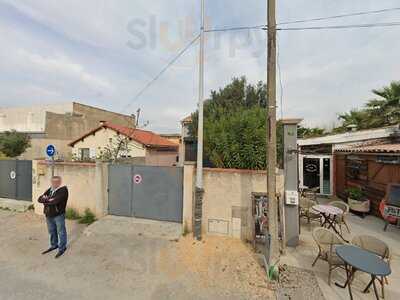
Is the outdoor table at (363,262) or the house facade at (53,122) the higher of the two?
the house facade at (53,122)

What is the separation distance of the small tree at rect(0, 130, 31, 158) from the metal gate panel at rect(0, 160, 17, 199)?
41.5ft

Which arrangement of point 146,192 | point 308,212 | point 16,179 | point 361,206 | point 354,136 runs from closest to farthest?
point 308,212, point 146,192, point 361,206, point 16,179, point 354,136

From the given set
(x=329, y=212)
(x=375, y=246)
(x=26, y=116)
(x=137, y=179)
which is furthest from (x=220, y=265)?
(x=26, y=116)

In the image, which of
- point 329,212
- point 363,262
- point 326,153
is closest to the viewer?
point 363,262

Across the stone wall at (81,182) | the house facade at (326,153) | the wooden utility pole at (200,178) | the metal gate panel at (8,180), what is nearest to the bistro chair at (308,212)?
the wooden utility pole at (200,178)

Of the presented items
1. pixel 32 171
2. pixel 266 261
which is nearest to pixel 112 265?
pixel 266 261

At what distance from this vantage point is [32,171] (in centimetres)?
810

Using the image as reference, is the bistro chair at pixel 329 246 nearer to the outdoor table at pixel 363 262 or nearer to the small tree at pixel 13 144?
the outdoor table at pixel 363 262

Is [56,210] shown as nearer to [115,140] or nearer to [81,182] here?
[81,182]

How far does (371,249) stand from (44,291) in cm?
558

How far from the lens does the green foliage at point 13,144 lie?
18875mm

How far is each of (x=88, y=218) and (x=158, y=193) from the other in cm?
244

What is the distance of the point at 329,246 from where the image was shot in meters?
4.09

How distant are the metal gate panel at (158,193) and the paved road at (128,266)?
380mm
